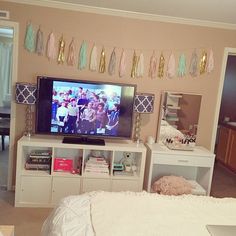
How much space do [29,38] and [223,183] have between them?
3.42 m

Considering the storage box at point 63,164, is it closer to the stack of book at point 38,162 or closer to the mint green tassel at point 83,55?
the stack of book at point 38,162

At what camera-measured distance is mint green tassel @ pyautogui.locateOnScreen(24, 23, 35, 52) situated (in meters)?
3.24

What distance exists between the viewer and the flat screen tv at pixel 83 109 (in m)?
3.17

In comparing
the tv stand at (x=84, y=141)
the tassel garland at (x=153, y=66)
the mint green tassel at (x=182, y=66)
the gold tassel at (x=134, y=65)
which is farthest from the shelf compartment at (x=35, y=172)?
the mint green tassel at (x=182, y=66)

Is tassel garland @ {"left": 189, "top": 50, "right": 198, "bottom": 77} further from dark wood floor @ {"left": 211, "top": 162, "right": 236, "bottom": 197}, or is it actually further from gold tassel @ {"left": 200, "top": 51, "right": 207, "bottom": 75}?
dark wood floor @ {"left": 211, "top": 162, "right": 236, "bottom": 197}

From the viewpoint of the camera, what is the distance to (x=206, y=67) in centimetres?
359

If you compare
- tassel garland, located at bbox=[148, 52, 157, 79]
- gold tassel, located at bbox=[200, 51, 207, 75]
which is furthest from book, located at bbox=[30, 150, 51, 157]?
gold tassel, located at bbox=[200, 51, 207, 75]

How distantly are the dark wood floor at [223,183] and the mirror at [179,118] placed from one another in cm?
92

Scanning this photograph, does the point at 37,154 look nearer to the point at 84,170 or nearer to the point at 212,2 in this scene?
the point at 84,170

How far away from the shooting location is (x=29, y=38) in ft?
10.7

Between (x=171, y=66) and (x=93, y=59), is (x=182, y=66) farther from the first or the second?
(x=93, y=59)

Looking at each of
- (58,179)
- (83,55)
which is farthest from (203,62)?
(58,179)

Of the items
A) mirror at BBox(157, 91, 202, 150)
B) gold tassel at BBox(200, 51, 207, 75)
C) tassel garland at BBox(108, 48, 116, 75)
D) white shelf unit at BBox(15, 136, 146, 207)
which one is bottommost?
white shelf unit at BBox(15, 136, 146, 207)

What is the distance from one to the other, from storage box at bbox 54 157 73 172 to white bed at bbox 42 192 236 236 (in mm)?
1201
